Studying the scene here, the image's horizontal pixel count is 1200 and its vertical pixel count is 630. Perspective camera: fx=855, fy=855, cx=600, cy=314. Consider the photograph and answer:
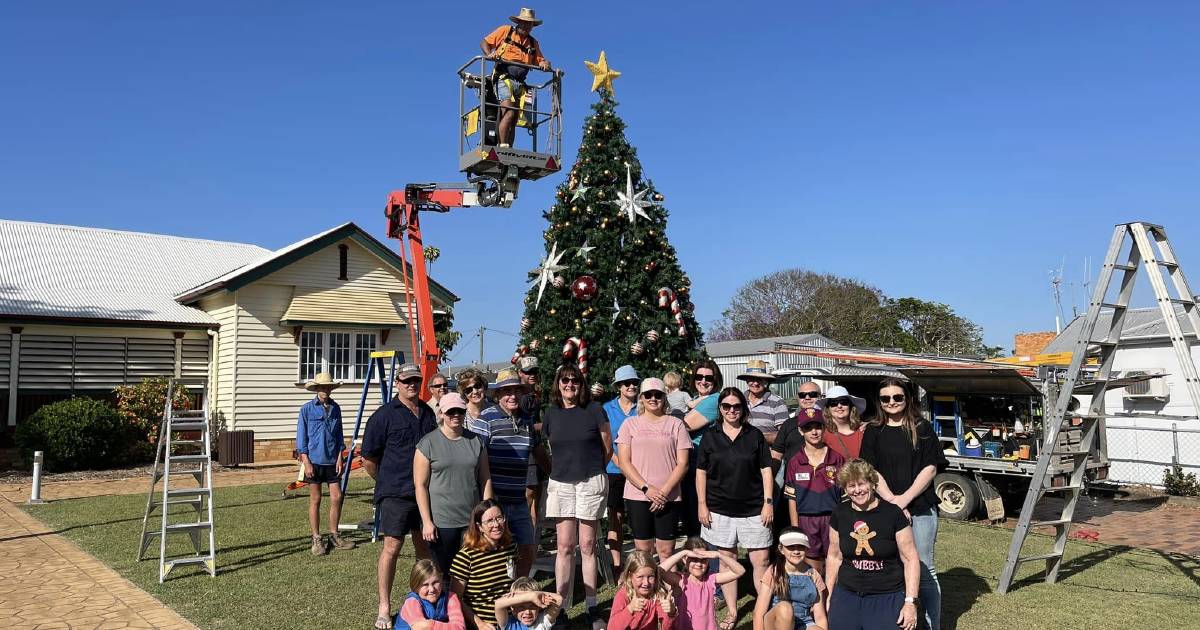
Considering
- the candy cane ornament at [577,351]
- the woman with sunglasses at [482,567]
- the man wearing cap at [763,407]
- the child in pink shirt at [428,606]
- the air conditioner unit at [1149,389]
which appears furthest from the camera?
the air conditioner unit at [1149,389]

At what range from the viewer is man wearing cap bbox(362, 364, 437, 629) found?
604 centimetres

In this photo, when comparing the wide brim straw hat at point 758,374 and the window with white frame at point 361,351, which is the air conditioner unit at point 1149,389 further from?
the window with white frame at point 361,351

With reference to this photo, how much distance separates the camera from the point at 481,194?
10609 mm

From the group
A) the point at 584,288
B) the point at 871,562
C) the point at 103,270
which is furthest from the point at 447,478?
the point at 103,270

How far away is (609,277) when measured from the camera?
13.3 meters

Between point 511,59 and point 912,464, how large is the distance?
6438 millimetres

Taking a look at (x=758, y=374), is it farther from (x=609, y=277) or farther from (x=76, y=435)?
(x=76, y=435)

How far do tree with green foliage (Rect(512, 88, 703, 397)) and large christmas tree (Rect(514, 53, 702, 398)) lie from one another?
2cm

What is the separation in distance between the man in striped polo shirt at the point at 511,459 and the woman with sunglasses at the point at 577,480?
21 centimetres

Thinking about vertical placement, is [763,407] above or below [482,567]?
above

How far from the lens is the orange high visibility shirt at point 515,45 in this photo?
32.2 feet

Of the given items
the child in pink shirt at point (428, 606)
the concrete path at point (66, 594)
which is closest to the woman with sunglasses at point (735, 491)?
the child in pink shirt at point (428, 606)

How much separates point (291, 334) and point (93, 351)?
3.90 meters

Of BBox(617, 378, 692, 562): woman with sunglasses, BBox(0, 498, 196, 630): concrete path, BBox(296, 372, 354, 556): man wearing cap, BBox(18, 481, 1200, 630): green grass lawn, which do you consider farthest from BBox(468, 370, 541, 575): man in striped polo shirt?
BBox(296, 372, 354, 556): man wearing cap
